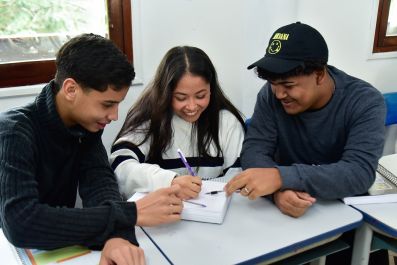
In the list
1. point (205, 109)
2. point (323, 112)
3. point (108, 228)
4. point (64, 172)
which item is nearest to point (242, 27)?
point (205, 109)

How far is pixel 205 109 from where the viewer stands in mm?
1731

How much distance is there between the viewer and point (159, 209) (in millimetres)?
1111

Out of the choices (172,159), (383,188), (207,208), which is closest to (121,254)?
(207,208)

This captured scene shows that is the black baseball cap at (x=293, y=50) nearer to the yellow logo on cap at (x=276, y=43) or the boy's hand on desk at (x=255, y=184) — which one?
the yellow logo on cap at (x=276, y=43)

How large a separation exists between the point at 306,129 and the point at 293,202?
42 cm

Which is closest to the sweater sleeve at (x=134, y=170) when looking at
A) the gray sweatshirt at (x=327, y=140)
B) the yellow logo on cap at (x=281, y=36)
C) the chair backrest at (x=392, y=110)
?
the gray sweatshirt at (x=327, y=140)

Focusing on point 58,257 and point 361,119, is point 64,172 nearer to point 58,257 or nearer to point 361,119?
point 58,257

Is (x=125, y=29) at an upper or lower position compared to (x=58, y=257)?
upper

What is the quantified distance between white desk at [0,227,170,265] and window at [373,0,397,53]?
2718 mm

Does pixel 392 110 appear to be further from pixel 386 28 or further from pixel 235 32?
pixel 235 32

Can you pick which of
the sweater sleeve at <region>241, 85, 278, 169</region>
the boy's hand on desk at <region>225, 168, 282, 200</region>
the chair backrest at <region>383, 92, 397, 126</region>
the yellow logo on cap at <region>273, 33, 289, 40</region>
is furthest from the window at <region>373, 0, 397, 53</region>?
the boy's hand on desk at <region>225, 168, 282, 200</region>

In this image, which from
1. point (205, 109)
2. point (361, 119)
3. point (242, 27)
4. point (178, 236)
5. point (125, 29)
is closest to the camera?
point (178, 236)

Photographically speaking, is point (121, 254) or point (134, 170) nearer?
point (121, 254)

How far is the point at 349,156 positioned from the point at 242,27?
1.41 meters
